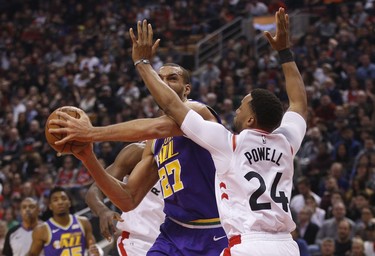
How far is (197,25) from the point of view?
22.2 metres

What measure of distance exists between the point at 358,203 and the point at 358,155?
5.11ft

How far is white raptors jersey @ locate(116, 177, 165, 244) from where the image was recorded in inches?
Result: 282

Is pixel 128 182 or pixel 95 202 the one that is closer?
pixel 128 182

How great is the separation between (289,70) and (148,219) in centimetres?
230

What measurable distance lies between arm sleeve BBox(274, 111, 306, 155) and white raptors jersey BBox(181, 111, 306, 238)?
17 cm

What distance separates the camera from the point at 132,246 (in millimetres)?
7203

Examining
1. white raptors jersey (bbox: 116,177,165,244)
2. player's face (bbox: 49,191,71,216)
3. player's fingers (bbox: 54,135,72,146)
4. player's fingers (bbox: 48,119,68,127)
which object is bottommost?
player's face (bbox: 49,191,71,216)

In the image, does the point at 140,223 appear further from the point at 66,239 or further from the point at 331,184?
the point at 331,184

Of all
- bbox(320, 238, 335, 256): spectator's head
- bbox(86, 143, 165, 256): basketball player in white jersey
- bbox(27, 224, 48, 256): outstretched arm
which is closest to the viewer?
bbox(86, 143, 165, 256): basketball player in white jersey

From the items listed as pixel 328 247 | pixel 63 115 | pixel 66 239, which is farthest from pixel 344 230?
pixel 63 115

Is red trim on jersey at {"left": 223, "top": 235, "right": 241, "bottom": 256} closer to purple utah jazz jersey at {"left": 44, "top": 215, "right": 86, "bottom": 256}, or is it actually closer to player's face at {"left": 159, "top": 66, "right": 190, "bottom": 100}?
player's face at {"left": 159, "top": 66, "right": 190, "bottom": 100}

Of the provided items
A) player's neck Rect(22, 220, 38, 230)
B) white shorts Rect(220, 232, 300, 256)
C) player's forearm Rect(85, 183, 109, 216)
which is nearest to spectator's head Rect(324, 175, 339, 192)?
player's neck Rect(22, 220, 38, 230)

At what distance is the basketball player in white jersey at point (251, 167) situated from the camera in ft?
15.5

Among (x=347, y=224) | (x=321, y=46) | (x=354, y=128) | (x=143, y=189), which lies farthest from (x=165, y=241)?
(x=321, y=46)
